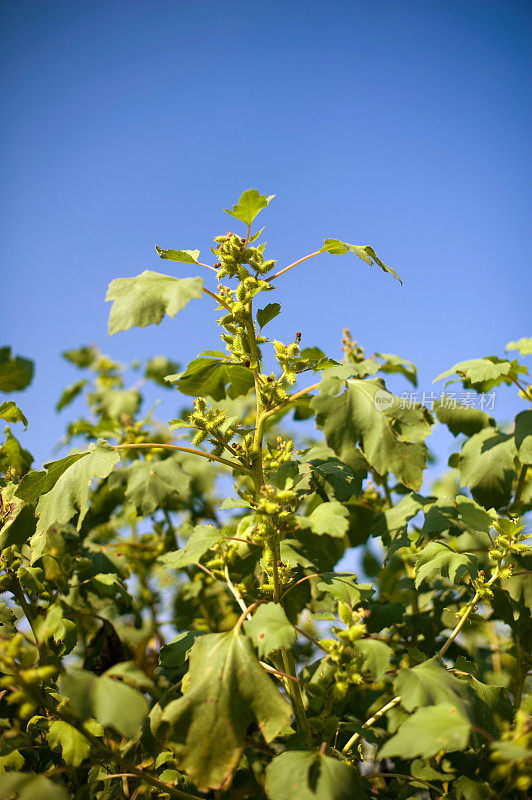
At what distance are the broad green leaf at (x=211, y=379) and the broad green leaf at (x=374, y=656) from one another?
1.14 meters

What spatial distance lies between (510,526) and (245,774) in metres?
1.41

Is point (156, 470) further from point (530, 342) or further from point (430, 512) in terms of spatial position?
point (530, 342)

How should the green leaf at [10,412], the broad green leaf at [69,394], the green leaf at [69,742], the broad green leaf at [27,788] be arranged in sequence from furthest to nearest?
the broad green leaf at [69,394], the green leaf at [10,412], the green leaf at [69,742], the broad green leaf at [27,788]

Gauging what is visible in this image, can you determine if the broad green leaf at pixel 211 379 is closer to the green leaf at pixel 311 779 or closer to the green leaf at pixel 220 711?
the green leaf at pixel 220 711

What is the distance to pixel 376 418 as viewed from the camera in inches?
88.2

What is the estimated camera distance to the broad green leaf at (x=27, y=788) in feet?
4.23

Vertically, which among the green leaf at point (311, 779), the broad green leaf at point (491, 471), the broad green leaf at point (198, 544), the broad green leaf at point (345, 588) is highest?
the broad green leaf at point (491, 471)

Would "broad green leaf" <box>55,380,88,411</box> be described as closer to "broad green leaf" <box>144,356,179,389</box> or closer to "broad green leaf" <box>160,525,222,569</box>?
"broad green leaf" <box>144,356,179,389</box>

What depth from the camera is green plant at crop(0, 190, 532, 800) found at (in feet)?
5.17

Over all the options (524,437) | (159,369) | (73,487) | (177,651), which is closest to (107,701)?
(177,651)

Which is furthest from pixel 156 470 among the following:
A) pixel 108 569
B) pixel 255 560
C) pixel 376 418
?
pixel 376 418

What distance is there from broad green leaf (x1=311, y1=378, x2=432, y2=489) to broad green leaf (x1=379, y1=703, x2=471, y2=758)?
2.90 feet

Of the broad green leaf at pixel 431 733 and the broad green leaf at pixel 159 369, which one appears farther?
the broad green leaf at pixel 159 369

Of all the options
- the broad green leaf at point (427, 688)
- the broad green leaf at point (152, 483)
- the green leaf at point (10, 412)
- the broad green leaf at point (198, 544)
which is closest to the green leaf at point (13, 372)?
the green leaf at point (10, 412)
